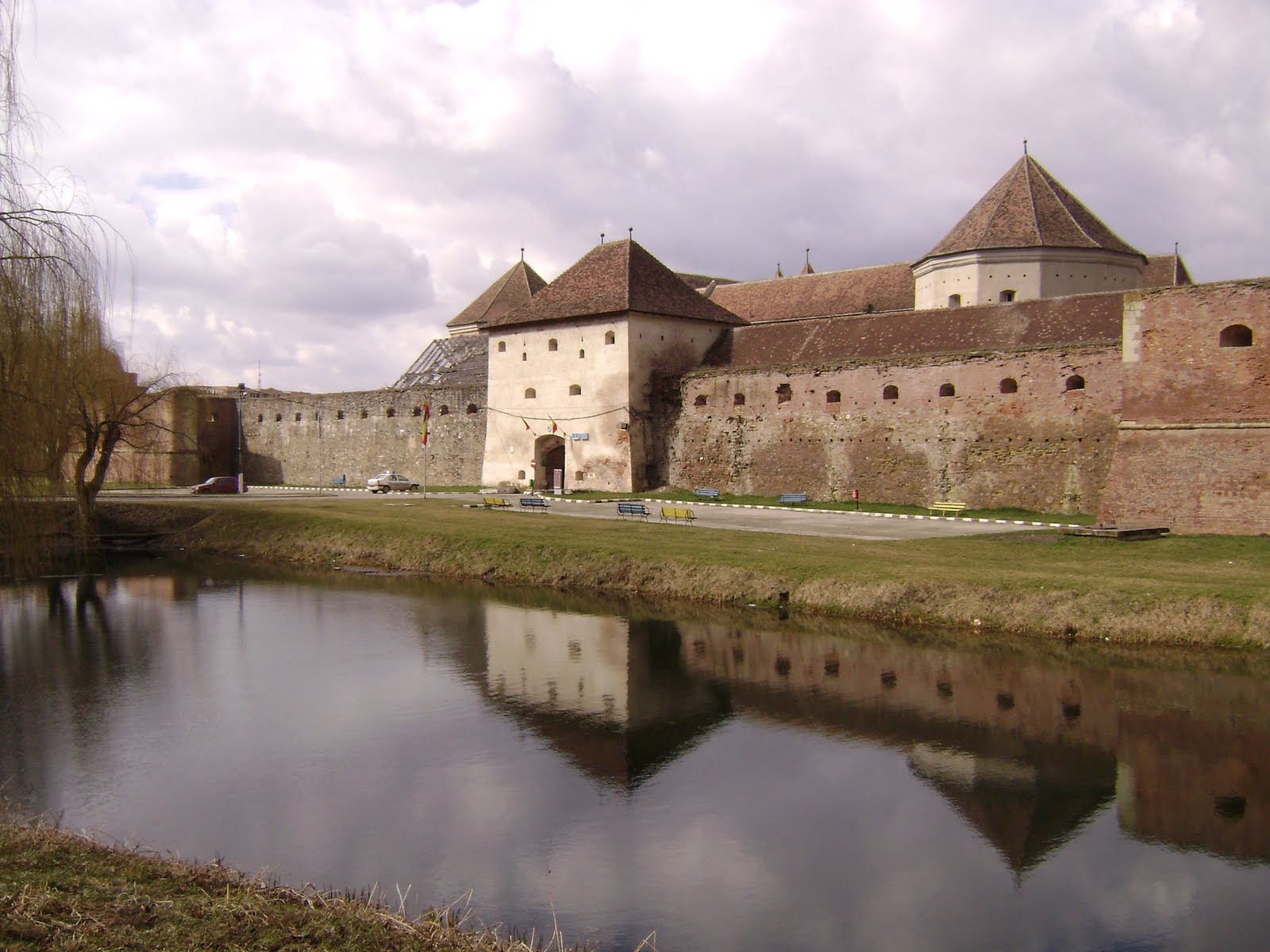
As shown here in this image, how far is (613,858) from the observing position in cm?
712

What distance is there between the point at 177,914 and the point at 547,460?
25649 mm

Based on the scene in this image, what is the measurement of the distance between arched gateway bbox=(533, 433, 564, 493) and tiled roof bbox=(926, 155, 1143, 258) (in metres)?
11.3

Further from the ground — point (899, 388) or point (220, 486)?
point (899, 388)

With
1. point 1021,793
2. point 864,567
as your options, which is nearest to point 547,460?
point 864,567

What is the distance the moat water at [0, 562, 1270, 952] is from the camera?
6547 millimetres

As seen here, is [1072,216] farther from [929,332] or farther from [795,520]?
[795,520]

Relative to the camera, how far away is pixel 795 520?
21.1 m

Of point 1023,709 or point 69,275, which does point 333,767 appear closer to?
point 69,275

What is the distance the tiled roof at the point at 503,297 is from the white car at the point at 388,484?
21.9 feet

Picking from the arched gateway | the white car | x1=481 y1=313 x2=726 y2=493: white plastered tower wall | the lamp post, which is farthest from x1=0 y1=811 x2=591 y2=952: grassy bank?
the lamp post

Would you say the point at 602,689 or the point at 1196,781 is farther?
the point at 602,689

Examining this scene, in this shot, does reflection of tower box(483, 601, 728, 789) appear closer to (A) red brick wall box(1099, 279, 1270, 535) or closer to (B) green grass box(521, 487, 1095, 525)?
(A) red brick wall box(1099, 279, 1270, 535)

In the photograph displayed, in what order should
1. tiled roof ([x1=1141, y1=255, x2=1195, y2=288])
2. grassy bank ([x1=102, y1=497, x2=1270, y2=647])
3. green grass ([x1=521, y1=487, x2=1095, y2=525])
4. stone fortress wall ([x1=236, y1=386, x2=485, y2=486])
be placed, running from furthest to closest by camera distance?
1. stone fortress wall ([x1=236, y1=386, x2=485, y2=486])
2. tiled roof ([x1=1141, y1=255, x2=1195, y2=288])
3. green grass ([x1=521, y1=487, x2=1095, y2=525])
4. grassy bank ([x1=102, y1=497, x2=1270, y2=647])

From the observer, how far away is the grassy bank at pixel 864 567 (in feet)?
41.6
